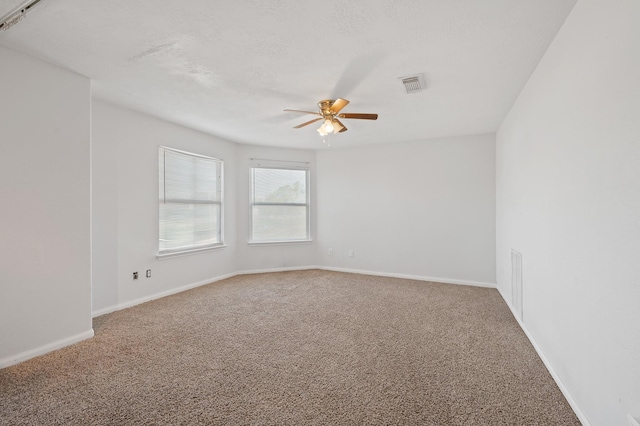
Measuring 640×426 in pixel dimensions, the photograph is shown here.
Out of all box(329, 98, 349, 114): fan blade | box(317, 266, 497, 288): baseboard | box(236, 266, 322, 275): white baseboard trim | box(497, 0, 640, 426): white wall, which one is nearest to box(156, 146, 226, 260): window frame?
box(236, 266, 322, 275): white baseboard trim

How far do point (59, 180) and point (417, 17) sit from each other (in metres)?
3.03

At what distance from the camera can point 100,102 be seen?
10.7 feet

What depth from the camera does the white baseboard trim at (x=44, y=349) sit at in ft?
7.10

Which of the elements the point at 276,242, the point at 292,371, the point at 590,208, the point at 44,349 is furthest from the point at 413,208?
the point at 44,349

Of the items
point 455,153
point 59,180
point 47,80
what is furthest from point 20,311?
point 455,153

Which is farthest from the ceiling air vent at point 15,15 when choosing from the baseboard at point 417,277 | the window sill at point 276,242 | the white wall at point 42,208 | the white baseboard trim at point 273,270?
the baseboard at point 417,277

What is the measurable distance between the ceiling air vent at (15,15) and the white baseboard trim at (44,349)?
7.60 ft

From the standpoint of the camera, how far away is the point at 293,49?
2.18 m

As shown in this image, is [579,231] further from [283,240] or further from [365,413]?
[283,240]

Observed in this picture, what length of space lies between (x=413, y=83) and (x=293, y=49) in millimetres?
1174

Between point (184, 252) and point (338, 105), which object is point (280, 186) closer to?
point (184, 252)

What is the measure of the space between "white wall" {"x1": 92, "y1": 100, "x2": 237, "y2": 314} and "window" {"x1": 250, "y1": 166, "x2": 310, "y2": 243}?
141 cm

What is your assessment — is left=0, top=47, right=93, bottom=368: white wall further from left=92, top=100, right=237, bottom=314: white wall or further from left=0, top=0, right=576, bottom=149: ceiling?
left=92, top=100, right=237, bottom=314: white wall

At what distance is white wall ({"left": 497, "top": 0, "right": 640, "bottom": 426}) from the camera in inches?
47.3
